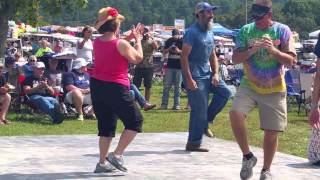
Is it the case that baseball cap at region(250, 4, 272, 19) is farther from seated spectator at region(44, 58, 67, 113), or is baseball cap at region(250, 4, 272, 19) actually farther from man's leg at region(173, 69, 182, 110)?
man's leg at region(173, 69, 182, 110)

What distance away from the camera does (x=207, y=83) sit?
9602 mm

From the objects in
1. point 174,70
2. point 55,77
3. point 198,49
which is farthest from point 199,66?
point 174,70

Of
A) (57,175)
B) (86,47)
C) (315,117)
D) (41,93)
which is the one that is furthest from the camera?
(86,47)

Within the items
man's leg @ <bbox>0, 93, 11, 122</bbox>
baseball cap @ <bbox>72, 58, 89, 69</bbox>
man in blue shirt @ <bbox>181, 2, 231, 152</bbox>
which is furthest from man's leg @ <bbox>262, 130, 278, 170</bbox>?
baseball cap @ <bbox>72, 58, 89, 69</bbox>

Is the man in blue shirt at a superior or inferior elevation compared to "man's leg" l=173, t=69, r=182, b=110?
superior

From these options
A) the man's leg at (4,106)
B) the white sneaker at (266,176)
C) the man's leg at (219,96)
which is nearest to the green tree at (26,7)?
the man's leg at (4,106)

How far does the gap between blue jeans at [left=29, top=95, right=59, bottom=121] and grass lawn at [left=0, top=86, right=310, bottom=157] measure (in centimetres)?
21

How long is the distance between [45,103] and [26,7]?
731cm

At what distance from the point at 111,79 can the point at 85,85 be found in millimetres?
7042

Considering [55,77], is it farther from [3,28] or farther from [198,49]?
[3,28]

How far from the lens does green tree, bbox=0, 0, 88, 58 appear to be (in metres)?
19.8

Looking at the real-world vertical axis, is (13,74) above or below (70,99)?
above

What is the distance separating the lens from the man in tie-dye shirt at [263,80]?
7.21 metres

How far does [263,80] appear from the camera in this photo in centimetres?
725
